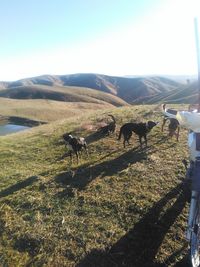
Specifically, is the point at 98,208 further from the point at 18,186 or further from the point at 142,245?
the point at 18,186

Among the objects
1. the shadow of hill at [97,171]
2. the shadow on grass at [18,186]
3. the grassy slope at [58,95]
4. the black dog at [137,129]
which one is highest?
the black dog at [137,129]

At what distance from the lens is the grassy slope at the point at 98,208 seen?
9.75m

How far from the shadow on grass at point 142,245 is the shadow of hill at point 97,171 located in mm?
3453

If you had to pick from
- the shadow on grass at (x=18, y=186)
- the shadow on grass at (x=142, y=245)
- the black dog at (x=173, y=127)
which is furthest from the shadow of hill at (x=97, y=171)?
the shadow on grass at (x=142, y=245)

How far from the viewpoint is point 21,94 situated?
185 m

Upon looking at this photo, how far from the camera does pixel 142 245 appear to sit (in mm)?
9945

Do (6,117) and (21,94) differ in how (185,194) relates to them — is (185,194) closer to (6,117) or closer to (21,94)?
(6,117)

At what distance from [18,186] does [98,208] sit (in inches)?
173

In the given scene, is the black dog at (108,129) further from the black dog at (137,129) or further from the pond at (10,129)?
the pond at (10,129)

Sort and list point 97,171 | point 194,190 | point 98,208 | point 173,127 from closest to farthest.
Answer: point 194,190
point 98,208
point 97,171
point 173,127

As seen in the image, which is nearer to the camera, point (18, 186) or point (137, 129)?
point (18, 186)

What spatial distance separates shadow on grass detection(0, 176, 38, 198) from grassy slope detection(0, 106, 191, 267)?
0.05 m

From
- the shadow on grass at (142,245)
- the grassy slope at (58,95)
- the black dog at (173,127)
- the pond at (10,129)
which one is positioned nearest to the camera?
the shadow on grass at (142,245)

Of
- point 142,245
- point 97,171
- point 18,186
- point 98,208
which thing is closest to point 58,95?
point 97,171
